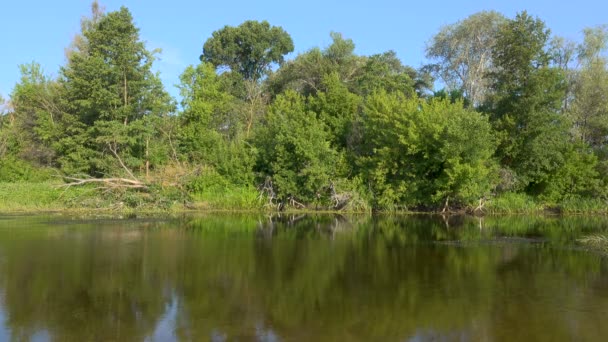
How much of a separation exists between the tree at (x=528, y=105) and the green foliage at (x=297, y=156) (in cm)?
1091

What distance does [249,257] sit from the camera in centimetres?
1524

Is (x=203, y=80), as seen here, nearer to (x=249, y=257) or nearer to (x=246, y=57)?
(x=246, y=57)

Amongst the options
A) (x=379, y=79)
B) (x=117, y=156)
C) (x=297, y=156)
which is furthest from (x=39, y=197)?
(x=379, y=79)

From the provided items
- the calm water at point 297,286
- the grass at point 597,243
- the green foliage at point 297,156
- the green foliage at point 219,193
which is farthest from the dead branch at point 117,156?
the grass at point 597,243

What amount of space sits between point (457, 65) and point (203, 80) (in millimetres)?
24264

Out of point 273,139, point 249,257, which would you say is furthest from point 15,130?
point 249,257

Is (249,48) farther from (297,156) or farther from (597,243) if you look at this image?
(597,243)

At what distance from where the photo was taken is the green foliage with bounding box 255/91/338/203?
32.8 meters

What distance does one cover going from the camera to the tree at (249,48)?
52406 mm

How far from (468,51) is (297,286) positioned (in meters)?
42.7

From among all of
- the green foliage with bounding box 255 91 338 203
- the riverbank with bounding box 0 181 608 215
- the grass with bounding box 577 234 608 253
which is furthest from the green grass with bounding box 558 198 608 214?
the grass with bounding box 577 234 608 253

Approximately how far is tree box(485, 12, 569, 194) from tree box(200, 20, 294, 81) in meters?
25.9

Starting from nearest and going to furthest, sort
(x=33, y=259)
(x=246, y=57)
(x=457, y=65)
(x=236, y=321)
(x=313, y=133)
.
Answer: (x=236, y=321)
(x=33, y=259)
(x=313, y=133)
(x=457, y=65)
(x=246, y=57)

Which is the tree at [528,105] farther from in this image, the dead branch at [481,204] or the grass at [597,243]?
the grass at [597,243]
